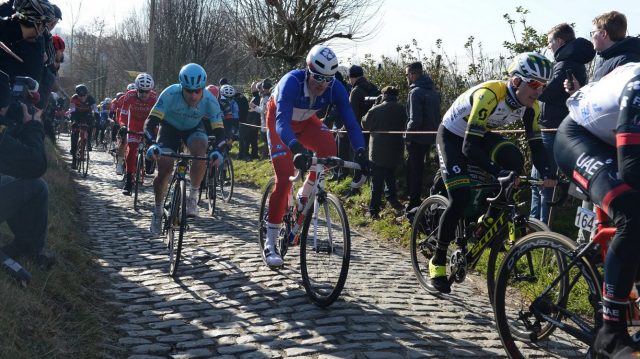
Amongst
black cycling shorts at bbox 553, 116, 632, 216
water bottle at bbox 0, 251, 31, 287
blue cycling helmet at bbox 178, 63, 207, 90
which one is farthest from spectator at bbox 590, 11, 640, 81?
water bottle at bbox 0, 251, 31, 287

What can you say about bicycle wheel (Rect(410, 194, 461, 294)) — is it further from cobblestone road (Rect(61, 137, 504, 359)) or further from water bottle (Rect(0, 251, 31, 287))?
water bottle (Rect(0, 251, 31, 287))

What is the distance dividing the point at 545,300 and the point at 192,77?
491cm

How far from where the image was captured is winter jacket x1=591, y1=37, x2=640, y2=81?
5961mm

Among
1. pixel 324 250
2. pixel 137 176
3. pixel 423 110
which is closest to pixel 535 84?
pixel 324 250

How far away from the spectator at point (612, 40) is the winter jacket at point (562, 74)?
92 cm

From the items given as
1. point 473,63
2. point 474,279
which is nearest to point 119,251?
point 474,279

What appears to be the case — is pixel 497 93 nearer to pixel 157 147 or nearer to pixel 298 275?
pixel 298 275

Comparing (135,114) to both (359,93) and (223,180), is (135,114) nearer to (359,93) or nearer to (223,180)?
(223,180)

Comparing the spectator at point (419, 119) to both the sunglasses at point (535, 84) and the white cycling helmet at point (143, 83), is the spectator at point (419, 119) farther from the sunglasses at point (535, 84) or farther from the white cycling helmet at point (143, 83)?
the white cycling helmet at point (143, 83)

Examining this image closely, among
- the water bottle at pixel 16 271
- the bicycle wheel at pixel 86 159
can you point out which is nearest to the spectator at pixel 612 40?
the water bottle at pixel 16 271

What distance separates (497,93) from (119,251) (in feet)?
15.6

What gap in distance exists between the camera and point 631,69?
3455mm

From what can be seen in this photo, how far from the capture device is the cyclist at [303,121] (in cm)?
578

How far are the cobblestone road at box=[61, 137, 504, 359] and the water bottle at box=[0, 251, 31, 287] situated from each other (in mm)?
759
